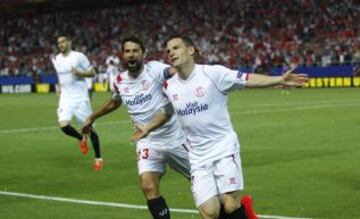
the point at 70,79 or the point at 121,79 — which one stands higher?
the point at 121,79

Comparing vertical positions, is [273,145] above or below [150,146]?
below

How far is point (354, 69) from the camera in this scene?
42.5 metres

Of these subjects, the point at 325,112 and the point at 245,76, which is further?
the point at 325,112

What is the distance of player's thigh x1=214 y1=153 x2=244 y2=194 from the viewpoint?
290 inches

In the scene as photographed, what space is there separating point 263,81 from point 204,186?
1.10 meters

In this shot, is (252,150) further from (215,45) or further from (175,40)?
(215,45)

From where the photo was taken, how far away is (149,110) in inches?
357

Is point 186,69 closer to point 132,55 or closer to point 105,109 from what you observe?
point 132,55

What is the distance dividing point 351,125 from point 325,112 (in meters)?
4.80

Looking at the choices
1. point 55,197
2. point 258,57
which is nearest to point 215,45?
point 258,57

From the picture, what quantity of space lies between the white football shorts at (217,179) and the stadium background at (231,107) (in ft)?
7.82

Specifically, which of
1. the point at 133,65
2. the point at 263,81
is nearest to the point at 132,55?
the point at 133,65

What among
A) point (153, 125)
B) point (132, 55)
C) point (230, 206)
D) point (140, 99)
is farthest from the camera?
point (140, 99)

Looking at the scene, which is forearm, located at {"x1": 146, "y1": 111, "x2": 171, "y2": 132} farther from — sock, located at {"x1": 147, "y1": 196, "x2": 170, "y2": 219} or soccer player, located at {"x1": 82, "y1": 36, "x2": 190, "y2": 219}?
sock, located at {"x1": 147, "y1": 196, "x2": 170, "y2": 219}
